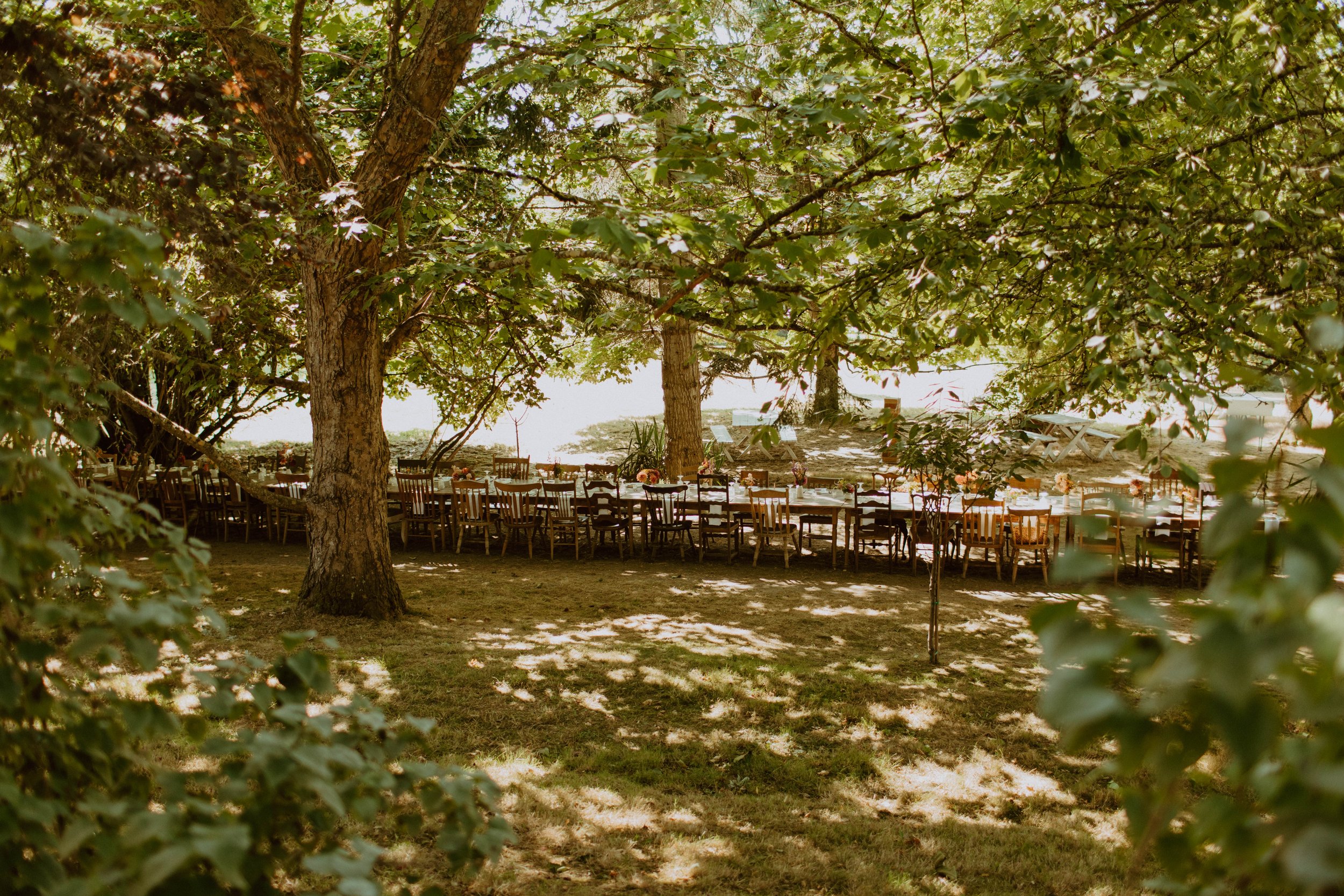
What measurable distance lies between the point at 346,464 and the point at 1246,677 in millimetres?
7176

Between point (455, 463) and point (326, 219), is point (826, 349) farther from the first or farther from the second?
point (455, 463)

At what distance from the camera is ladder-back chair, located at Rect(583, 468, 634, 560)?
11.2 m

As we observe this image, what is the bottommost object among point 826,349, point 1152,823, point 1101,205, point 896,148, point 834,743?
point 834,743

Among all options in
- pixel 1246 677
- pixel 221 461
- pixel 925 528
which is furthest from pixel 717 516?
pixel 1246 677

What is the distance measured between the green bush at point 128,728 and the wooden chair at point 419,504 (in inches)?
403

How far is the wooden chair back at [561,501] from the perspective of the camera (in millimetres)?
11211

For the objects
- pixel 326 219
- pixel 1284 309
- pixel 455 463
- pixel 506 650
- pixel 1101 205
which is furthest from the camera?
pixel 455 463

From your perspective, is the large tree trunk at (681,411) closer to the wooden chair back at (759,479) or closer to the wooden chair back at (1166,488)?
the wooden chair back at (759,479)

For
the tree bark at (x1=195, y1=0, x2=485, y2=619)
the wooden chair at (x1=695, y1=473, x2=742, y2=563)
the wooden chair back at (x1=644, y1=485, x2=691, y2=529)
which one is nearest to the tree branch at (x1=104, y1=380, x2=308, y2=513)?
the tree bark at (x1=195, y1=0, x2=485, y2=619)

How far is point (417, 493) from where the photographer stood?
39.1ft

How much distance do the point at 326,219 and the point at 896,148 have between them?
3.58 metres

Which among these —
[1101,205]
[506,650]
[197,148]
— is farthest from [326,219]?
[1101,205]

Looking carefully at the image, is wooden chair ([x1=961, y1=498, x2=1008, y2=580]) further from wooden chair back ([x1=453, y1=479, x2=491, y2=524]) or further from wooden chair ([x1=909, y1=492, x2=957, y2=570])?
wooden chair back ([x1=453, y1=479, x2=491, y2=524])

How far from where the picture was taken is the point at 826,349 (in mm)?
3953
